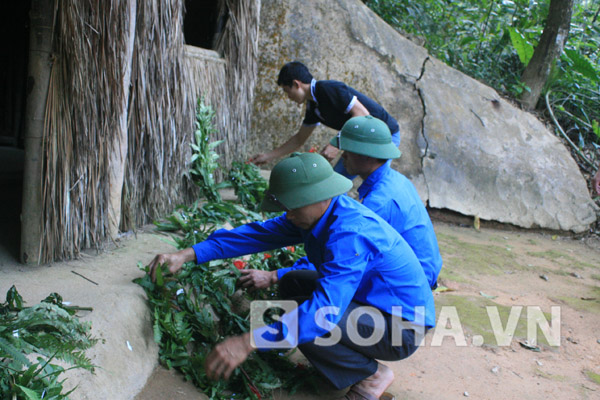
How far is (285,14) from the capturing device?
7.06m

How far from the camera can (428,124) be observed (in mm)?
7250

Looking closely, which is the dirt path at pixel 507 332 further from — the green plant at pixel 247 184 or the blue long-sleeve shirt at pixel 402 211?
the green plant at pixel 247 184

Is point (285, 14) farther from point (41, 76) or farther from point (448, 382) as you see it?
point (448, 382)

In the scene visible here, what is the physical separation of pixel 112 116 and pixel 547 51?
23.0 ft

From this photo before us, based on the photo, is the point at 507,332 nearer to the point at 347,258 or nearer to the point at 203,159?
the point at 347,258

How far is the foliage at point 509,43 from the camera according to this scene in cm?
835

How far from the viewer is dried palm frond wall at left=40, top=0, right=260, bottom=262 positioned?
2994mm

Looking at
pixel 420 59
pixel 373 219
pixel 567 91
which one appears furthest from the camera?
pixel 567 91

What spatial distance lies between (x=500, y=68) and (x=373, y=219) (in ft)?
26.1

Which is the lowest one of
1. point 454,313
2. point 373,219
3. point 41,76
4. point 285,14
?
point 454,313

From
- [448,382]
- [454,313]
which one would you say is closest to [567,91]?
[454,313]

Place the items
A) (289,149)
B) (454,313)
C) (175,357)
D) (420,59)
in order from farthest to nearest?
(420,59) < (289,149) < (454,313) < (175,357)

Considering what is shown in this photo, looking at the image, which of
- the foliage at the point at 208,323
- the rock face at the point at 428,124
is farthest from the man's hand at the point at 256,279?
the rock face at the point at 428,124
